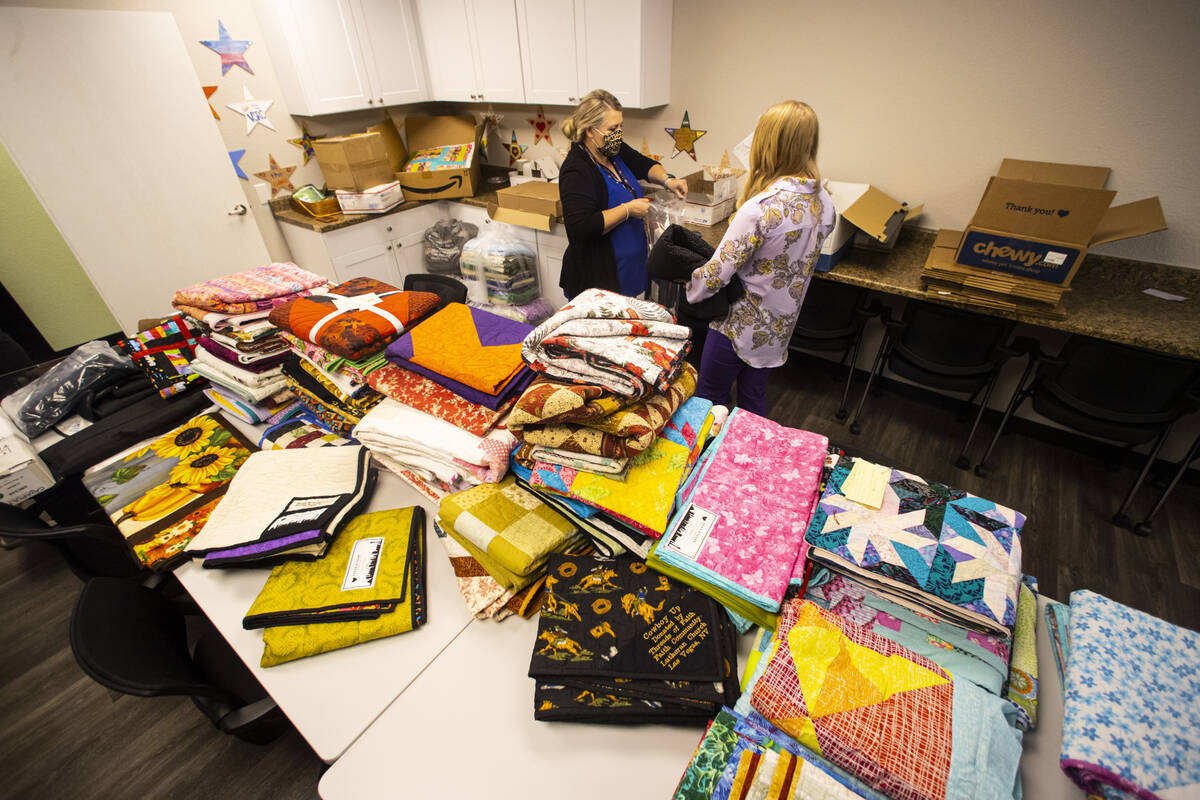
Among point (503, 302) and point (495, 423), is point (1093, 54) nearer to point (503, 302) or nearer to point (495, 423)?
point (495, 423)

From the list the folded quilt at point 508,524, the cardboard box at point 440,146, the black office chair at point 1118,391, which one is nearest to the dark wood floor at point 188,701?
the black office chair at point 1118,391

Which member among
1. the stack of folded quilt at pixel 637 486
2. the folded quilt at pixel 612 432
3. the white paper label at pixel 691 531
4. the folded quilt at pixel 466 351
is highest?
the folded quilt at pixel 466 351

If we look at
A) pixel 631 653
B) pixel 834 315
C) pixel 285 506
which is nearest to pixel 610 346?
pixel 631 653

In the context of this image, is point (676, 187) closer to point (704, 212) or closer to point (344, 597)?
point (704, 212)

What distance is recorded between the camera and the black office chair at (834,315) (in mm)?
2602

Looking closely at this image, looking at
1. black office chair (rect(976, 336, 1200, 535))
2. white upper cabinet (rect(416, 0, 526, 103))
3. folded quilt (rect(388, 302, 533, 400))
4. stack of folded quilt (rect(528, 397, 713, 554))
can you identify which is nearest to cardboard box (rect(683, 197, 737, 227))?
white upper cabinet (rect(416, 0, 526, 103))

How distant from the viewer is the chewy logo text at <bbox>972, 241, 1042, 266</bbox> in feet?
6.40

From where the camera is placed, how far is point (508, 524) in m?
1.04

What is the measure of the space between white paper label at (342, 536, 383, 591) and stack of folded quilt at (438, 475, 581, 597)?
0.54ft

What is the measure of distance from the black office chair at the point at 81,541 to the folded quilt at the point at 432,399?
2.81ft

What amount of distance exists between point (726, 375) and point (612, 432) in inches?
50.5

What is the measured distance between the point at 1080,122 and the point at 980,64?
1.63ft

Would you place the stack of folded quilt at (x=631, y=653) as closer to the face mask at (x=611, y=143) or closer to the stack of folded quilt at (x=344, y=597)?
the stack of folded quilt at (x=344, y=597)

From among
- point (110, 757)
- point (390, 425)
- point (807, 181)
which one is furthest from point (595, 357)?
point (110, 757)
